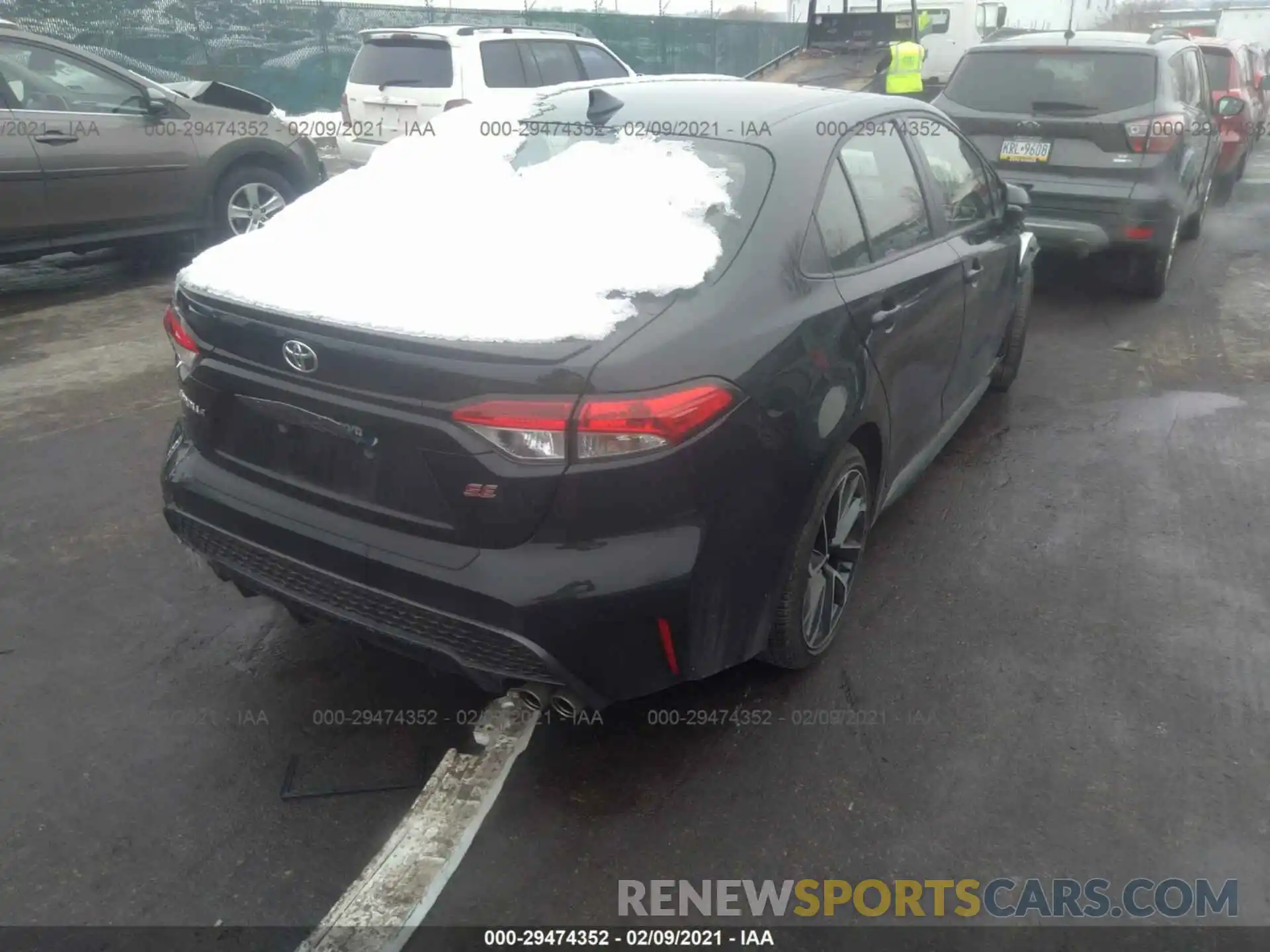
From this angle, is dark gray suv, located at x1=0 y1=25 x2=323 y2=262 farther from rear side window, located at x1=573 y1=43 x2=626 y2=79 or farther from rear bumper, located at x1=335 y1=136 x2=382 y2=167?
rear side window, located at x1=573 y1=43 x2=626 y2=79

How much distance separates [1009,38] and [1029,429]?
393 centimetres

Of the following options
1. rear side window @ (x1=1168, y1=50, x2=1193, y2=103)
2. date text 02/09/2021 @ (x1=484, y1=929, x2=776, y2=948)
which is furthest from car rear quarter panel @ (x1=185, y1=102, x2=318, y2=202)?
date text 02/09/2021 @ (x1=484, y1=929, x2=776, y2=948)

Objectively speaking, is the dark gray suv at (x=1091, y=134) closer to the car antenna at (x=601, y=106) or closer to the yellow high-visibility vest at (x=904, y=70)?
the car antenna at (x=601, y=106)

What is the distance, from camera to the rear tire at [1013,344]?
5.05 meters

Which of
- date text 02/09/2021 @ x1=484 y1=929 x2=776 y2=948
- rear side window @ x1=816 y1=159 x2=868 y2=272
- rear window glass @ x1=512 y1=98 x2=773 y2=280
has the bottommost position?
date text 02/09/2021 @ x1=484 y1=929 x2=776 y2=948

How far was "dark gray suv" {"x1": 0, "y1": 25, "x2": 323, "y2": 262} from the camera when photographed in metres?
6.55

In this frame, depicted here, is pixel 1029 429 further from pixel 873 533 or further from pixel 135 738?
pixel 135 738

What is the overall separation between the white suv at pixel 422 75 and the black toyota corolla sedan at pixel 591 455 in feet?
23.8

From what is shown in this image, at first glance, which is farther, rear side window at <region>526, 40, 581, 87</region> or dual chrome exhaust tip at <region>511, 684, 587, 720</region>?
rear side window at <region>526, 40, 581, 87</region>

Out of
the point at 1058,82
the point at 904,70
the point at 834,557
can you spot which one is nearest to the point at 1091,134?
the point at 1058,82

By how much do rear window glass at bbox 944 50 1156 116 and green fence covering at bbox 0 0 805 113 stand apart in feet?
37.5

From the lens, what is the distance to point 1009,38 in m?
7.35

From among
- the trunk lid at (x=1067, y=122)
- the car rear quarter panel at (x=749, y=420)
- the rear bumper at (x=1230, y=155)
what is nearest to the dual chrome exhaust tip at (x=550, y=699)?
the car rear quarter panel at (x=749, y=420)

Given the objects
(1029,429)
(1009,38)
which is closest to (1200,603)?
(1029,429)
